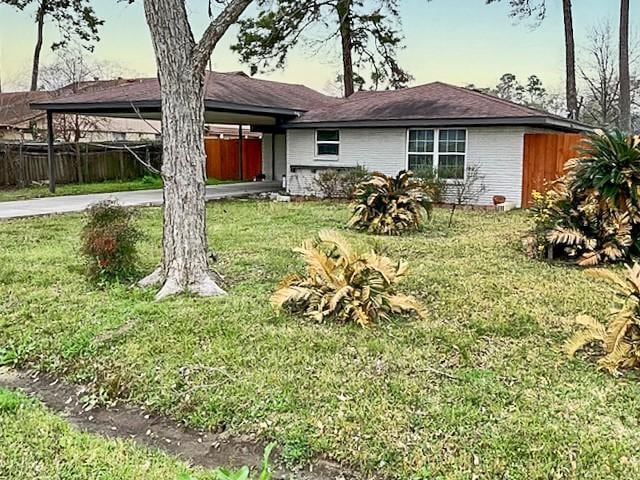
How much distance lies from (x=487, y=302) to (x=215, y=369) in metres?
2.89

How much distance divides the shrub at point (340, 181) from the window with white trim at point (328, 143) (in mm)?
1113

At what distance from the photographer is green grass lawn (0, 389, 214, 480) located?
10.1 ft

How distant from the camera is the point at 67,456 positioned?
3244 mm

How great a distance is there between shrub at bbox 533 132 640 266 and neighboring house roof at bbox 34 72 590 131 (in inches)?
242

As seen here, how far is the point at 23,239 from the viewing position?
9.48 meters

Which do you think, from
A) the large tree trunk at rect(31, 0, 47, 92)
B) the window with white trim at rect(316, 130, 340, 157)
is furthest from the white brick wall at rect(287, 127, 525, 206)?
the large tree trunk at rect(31, 0, 47, 92)

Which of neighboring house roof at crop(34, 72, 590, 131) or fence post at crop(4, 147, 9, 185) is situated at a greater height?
neighboring house roof at crop(34, 72, 590, 131)

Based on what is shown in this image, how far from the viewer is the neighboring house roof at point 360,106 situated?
14.4 meters

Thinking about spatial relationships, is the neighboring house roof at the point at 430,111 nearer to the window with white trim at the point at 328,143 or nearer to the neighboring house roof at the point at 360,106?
the neighboring house roof at the point at 360,106

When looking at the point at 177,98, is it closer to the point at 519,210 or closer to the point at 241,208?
the point at 241,208

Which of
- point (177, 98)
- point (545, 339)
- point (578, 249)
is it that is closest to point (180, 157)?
point (177, 98)

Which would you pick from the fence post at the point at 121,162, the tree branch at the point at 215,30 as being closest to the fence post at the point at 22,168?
the fence post at the point at 121,162

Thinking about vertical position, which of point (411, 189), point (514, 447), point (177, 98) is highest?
point (177, 98)

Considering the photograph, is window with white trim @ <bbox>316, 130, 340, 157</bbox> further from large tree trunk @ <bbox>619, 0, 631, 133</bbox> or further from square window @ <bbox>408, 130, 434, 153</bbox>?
large tree trunk @ <bbox>619, 0, 631, 133</bbox>
